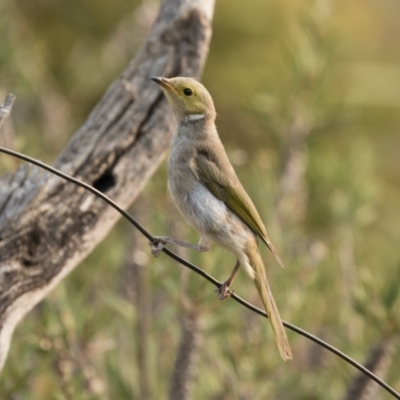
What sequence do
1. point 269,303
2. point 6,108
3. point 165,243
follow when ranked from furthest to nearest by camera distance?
point 165,243 → point 269,303 → point 6,108

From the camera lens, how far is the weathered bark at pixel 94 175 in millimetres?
2570

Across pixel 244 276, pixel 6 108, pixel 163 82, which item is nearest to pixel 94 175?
pixel 163 82

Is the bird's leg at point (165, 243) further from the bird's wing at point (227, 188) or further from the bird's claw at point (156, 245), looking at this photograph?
the bird's wing at point (227, 188)

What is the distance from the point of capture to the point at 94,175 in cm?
268

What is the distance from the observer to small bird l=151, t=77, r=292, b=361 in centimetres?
250

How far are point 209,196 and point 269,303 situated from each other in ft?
Result: 1.15

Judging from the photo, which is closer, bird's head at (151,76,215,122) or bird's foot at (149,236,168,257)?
bird's foot at (149,236,168,257)

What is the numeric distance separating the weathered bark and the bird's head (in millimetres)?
133

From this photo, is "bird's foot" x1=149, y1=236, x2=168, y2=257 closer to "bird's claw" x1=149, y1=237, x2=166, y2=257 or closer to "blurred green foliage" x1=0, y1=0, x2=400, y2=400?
"bird's claw" x1=149, y1=237, x2=166, y2=257

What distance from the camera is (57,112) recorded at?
5227mm

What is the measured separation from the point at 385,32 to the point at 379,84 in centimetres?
167

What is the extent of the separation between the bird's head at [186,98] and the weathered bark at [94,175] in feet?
0.44

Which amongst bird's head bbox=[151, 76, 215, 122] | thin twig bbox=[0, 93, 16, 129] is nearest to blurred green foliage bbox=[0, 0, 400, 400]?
bird's head bbox=[151, 76, 215, 122]

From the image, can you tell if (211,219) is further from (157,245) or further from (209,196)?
(157,245)
